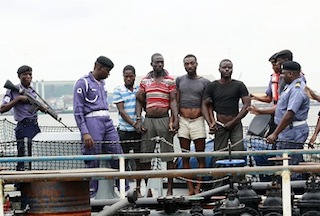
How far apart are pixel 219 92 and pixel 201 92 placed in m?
0.33

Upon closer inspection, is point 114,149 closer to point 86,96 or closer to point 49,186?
point 86,96

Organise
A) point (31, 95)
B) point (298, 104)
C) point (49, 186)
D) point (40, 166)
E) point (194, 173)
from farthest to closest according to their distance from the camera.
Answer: point (31, 95), point (40, 166), point (298, 104), point (49, 186), point (194, 173)

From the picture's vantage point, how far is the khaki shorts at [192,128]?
37.5 ft

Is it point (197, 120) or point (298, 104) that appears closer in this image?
point (298, 104)

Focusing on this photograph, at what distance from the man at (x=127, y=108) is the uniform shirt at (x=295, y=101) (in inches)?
91.9

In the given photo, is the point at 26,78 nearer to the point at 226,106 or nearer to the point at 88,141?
the point at 88,141

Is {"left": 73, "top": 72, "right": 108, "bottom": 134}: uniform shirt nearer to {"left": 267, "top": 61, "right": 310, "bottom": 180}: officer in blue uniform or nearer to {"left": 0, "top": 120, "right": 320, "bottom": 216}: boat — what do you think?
{"left": 0, "top": 120, "right": 320, "bottom": 216}: boat

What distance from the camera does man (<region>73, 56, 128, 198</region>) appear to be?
10.7 metres

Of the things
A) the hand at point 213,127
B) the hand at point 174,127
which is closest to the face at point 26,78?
the hand at point 174,127

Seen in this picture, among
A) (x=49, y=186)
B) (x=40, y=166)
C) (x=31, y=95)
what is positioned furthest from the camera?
(x=31, y=95)

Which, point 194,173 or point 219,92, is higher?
point 219,92

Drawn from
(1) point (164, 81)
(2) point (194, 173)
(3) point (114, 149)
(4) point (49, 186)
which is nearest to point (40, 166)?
(3) point (114, 149)

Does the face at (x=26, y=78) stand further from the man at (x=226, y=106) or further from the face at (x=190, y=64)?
the man at (x=226, y=106)

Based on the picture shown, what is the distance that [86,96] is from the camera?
425 inches
